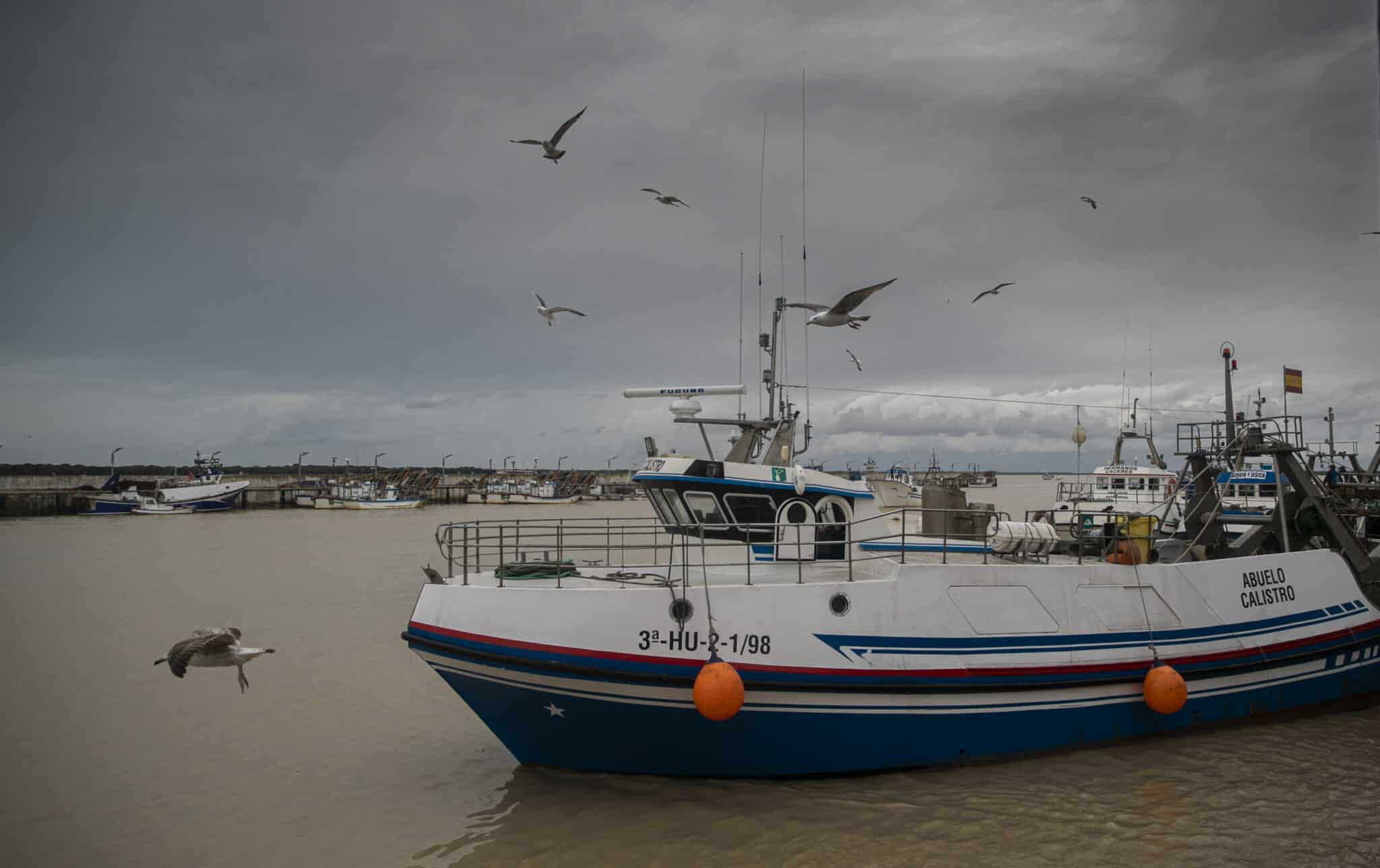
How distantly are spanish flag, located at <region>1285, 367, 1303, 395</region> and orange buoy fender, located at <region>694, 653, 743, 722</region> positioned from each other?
9.50 m

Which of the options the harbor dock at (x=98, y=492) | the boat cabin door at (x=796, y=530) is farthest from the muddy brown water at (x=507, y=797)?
the harbor dock at (x=98, y=492)

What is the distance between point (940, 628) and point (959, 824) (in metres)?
1.57

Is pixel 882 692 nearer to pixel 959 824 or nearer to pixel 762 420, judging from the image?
pixel 959 824

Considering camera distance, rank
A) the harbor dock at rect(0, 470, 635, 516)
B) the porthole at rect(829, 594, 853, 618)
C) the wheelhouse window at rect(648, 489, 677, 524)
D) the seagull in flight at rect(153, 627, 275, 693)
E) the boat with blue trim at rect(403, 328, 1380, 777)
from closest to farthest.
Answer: the seagull in flight at rect(153, 627, 275, 693) → the boat with blue trim at rect(403, 328, 1380, 777) → the porthole at rect(829, 594, 853, 618) → the wheelhouse window at rect(648, 489, 677, 524) → the harbor dock at rect(0, 470, 635, 516)

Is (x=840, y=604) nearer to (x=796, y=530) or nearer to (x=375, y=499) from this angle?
(x=796, y=530)

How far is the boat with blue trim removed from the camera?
6.23m

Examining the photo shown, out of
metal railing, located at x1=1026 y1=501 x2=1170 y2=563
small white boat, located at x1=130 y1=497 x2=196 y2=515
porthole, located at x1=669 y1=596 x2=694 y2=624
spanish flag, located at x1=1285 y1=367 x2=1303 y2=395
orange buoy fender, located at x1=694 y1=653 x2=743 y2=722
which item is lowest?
small white boat, located at x1=130 y1=497 x2=196 y2=515

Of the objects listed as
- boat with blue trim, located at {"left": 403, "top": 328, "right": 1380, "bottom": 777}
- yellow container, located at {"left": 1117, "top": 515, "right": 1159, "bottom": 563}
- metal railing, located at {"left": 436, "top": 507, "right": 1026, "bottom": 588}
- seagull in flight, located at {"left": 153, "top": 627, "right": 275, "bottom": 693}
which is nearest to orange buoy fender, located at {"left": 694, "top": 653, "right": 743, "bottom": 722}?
boat with blue trim, located at {"left": 403, "top": 328, "right": 1380, "bottom": 777}

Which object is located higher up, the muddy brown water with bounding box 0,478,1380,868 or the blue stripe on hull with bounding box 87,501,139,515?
the blue stripe on hull with bounding box 87,501,139,515

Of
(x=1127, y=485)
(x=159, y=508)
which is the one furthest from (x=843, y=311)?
(x=159, y=508)

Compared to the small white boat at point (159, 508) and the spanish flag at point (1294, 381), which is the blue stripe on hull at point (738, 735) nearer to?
the spanish flag at point (1294, 381)

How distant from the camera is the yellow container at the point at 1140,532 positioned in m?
8.13

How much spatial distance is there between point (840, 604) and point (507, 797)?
134 inches

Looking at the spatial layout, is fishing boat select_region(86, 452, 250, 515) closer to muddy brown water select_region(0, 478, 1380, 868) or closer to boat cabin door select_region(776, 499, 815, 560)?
muddy brown water select_region(0, 478, 1380, 868)
